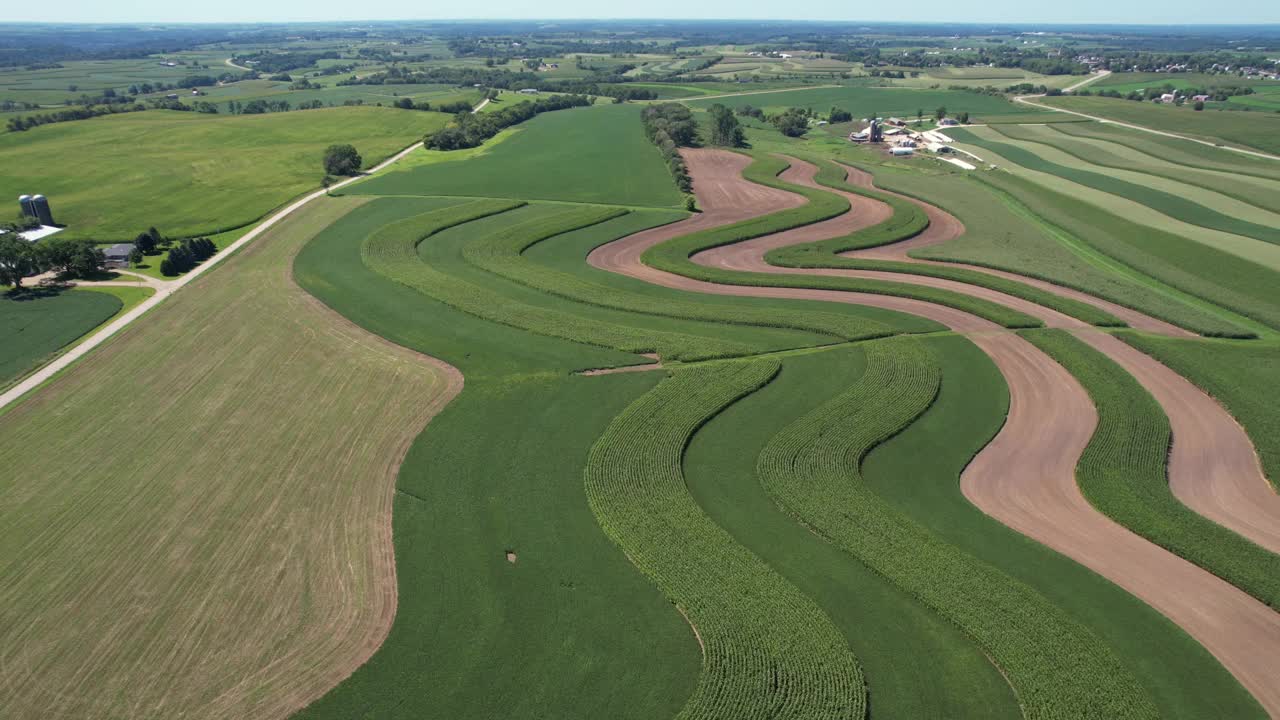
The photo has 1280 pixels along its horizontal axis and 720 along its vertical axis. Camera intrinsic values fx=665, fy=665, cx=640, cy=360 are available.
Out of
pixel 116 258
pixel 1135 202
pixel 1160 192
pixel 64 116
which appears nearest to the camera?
pixel 116 258

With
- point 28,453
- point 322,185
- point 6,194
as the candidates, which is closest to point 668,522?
point 28,453

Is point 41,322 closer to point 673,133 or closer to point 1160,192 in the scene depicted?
point 673,133

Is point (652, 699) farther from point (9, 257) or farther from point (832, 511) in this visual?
point (9, 257)

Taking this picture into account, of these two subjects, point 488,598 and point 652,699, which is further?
point 488,598

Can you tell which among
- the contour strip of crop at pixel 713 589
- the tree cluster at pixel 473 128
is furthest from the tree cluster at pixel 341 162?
the contour strip of crop at pixel 713 589

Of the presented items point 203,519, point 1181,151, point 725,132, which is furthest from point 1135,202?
point 203,519
